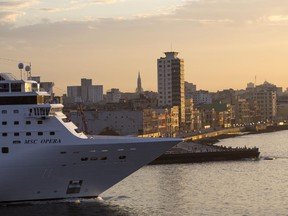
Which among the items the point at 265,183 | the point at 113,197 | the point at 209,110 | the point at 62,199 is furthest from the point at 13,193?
the point at 209,110

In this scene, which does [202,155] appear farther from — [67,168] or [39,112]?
[39,112]

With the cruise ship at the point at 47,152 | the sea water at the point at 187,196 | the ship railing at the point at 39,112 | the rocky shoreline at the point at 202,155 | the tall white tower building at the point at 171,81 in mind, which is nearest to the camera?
the cruise ship at the point at 47,152

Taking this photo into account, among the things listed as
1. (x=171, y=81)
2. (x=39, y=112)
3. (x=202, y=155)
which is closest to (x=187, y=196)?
Result: (x=39, y=112)

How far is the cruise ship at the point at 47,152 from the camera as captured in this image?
130 feet

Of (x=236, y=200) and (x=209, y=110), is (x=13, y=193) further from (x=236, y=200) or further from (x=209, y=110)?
(x=209, y=110)

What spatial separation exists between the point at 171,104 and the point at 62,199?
352 feet

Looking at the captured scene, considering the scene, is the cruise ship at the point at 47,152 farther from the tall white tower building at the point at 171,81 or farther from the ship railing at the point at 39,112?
the tall white tower building at the point at 171,81

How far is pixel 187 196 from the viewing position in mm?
47656

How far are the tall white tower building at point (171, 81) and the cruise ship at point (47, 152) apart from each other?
104 meters

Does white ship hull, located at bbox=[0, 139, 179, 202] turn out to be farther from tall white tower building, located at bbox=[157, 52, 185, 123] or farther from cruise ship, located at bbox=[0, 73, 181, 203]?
tall white tower building, located at bbox=[157, 52, 185, 123]

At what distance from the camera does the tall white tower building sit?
146 m

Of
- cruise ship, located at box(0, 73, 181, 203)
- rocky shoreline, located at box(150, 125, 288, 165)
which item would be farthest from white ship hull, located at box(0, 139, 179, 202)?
rocky shoreline, located at box(150, 125, 288, 165)

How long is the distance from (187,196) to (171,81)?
325 ft

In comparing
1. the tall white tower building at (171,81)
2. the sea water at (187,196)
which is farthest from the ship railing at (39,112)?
the tall white tower building at (171,81)
